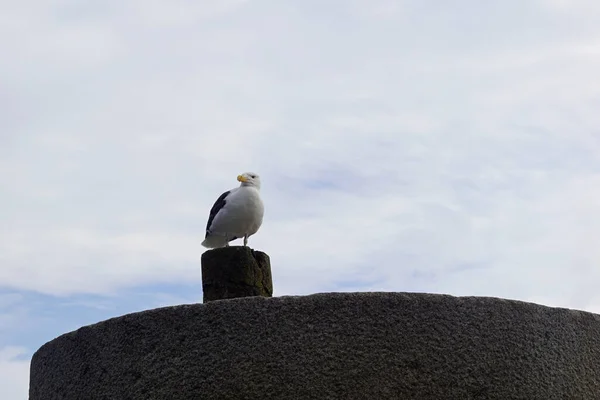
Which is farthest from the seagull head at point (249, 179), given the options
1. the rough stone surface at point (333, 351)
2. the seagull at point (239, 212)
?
the rough stone surface at point (333, 351)

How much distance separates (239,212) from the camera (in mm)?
6031

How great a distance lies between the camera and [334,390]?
4387mm

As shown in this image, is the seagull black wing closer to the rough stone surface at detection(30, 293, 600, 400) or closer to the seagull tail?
the seagull tail

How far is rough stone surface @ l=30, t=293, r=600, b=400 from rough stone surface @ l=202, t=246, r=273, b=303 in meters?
0.77

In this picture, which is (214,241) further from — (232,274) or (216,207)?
(232,274)

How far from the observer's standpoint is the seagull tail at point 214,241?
249 inches

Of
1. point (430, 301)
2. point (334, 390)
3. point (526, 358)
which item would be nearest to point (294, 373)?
point (334, 390)

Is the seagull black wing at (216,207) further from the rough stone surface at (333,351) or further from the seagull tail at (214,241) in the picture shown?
the rough stone surface at (333,351)

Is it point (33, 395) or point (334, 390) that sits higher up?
point (33, 395)

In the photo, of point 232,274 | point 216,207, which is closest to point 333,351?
point 232,274

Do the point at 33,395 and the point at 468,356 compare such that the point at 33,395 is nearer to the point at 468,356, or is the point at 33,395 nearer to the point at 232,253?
the point at 232,253

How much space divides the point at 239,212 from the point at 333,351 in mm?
1815

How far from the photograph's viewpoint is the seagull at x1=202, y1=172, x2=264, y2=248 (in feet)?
19.8

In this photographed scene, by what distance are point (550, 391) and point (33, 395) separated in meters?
2.78
